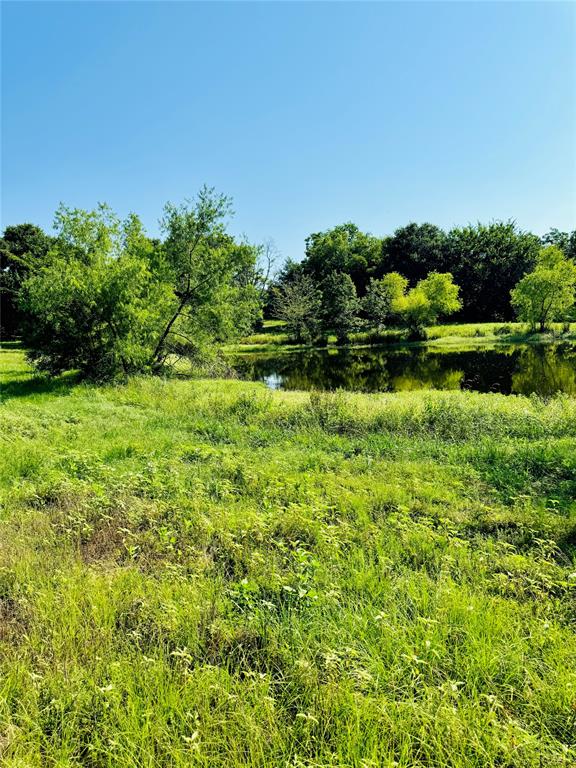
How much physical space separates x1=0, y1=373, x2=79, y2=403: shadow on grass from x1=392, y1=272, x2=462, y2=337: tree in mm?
44360

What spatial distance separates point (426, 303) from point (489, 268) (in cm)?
2349

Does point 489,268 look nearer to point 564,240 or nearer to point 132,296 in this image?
point 564,240

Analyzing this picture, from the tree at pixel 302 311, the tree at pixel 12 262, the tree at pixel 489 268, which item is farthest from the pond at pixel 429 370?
the tree at pixel 489 268

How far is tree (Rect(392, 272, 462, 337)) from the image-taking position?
53.7m


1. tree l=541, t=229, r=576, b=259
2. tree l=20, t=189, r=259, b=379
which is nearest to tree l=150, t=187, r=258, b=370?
tree l=20, t=189, r=259, b=379

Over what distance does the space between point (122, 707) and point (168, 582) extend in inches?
54.9

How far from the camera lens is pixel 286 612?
11.9 ft

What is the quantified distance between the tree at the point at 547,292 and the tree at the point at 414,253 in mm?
22654

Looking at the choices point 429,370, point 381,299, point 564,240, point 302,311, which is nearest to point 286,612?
point 429,370

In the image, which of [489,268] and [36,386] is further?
[489,268]

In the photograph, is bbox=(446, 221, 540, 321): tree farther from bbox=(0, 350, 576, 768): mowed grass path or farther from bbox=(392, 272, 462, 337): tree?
bbox=(0, 350, 576, 768): mowed grass path

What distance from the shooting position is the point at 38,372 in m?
19.7

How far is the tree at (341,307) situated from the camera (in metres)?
53.4

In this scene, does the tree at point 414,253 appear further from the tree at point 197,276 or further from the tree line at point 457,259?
the tree at point 197,276
